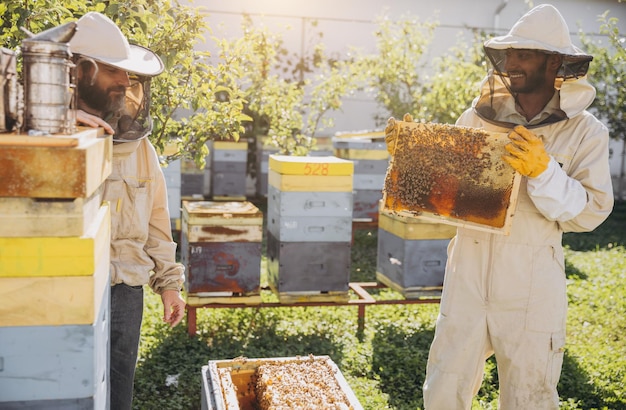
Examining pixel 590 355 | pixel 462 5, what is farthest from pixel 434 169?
pixel 462 5

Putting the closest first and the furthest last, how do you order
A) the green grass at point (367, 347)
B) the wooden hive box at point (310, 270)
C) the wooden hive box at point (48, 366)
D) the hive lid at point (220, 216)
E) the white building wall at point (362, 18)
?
the wooden hive box at point (48, 366)
the green grass at point (367, 347)
the hive lid at point (220, 216)
the wooden hive box at point (310, 270)
the white building wall at point (362, 18)

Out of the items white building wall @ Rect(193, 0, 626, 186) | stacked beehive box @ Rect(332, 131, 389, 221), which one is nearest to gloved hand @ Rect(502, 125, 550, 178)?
stacked beehive box @ Rect(332, 131, 389, 221)

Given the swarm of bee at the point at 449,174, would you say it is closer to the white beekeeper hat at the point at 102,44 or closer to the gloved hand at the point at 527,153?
the gloved hand at the point at 527,153

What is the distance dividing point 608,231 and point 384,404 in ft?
24.7

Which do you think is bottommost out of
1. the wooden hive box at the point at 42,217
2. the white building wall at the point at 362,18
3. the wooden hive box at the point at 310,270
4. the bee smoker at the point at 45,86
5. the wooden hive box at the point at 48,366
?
the wooden hive box at the point at 310,270

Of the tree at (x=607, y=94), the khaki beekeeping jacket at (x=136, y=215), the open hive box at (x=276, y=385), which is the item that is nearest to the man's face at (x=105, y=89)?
the khaki beekeeping jacket at (x=136, y=215)

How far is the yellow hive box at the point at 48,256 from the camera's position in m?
1.31

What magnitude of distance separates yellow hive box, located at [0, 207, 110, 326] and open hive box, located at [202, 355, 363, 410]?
43.5 inches

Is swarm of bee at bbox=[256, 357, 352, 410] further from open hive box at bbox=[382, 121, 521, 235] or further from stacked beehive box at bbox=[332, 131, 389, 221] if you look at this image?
stacked beehive box at bbox=[332, 131, 389, 221]

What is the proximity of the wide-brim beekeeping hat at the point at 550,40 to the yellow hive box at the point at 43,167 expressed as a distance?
5.92ft

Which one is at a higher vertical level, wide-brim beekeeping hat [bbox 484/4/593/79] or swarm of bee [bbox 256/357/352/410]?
wide-brim beekeeping hat [bbox 484/4/593/79]

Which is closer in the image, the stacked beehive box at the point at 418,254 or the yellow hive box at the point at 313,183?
the yellow hive box at the point at 313,183

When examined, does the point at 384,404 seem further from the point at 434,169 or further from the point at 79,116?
the point at 79,116

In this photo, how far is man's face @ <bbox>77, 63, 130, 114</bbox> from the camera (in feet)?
7.14
